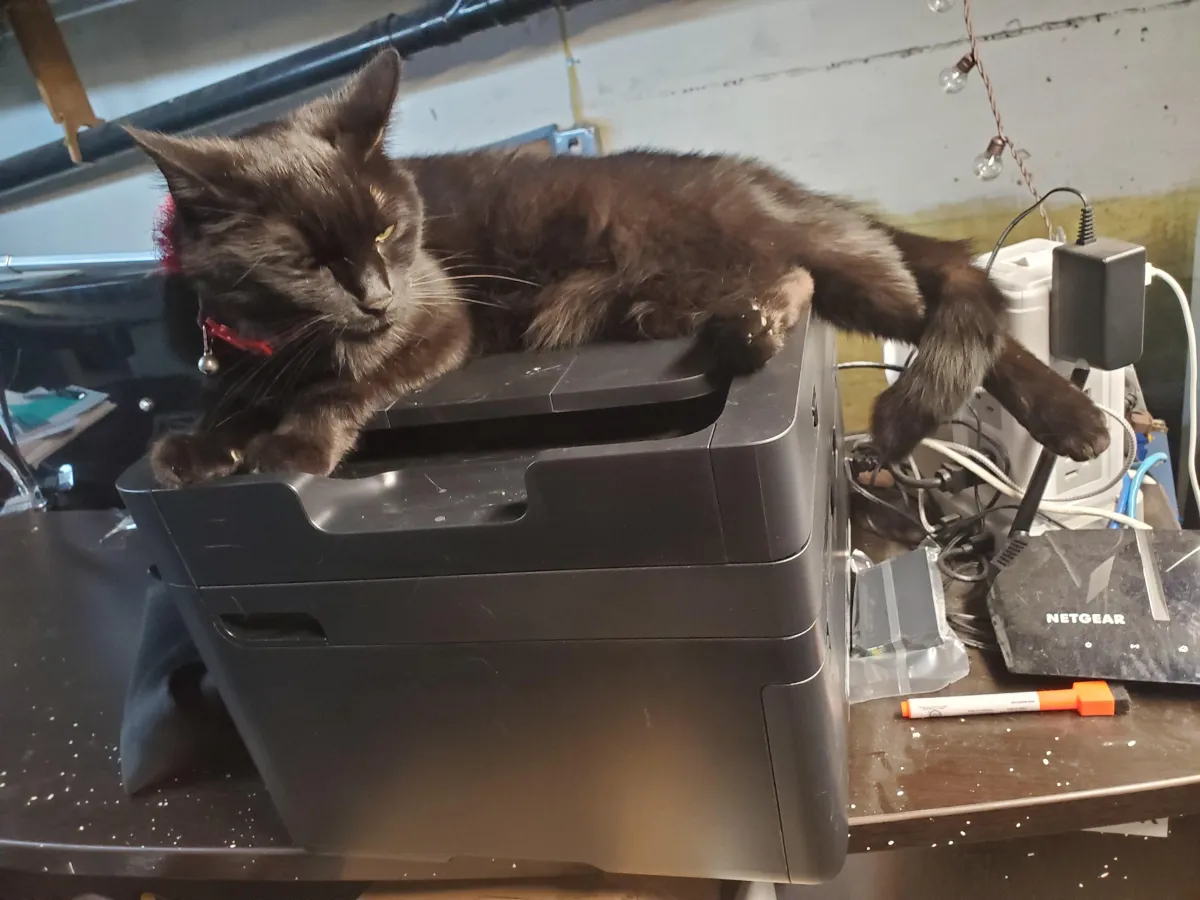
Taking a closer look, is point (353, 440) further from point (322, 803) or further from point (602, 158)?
point (602, 158)

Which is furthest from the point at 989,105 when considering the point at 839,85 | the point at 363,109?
the point at 363,109

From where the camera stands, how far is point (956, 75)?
3.69 ft

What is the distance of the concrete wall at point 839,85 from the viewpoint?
Result: 111cm

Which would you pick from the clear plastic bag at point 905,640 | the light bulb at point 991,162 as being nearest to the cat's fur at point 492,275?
the clear plastic bag at point 905,640

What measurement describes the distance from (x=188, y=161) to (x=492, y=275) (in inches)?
11.8

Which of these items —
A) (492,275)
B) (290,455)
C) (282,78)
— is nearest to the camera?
(290,455)

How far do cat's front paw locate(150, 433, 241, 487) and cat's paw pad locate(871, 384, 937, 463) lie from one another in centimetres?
60

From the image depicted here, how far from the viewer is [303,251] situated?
0.67 meters

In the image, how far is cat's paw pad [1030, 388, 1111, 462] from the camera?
30.5 inches

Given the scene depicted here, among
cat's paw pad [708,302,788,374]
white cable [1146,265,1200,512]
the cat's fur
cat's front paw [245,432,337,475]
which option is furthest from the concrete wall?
cat's paw pad [708,302,788,374]

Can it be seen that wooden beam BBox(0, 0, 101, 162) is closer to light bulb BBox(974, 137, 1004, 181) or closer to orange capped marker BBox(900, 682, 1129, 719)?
light bulb BBox(974, 137, 1004, 181)

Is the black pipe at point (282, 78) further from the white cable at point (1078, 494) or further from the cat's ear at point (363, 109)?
the white cable at point (1078, 494)

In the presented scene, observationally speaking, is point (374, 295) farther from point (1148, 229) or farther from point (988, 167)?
point (1148, 229)

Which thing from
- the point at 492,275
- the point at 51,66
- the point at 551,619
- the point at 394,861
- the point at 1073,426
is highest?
the point at 51,66
